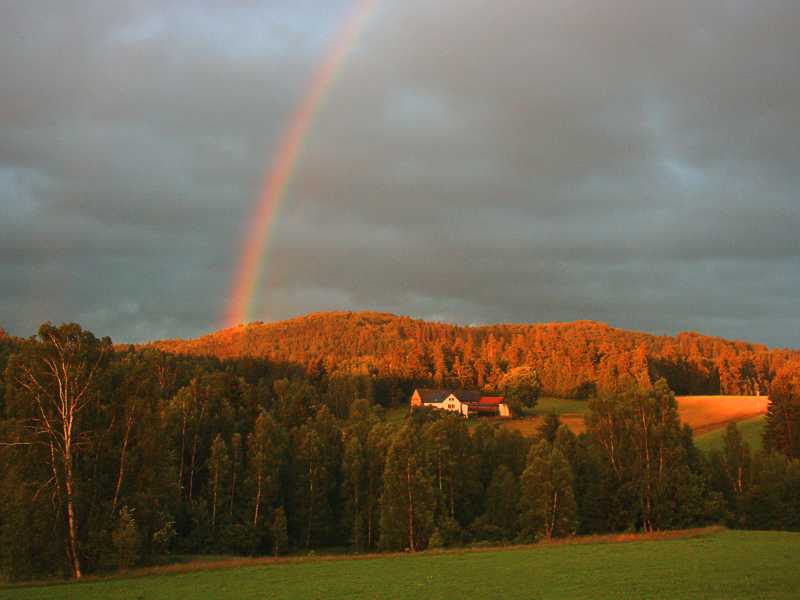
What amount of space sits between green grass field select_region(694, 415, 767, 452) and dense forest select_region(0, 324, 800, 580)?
699 centimetres

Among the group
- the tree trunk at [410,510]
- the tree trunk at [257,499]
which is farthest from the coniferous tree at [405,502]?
the tree trunk at [257,499]

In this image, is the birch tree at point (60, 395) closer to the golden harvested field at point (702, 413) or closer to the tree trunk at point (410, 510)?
the tree trunk at point (410, 510)

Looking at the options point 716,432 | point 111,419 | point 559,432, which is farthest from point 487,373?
point 111,419

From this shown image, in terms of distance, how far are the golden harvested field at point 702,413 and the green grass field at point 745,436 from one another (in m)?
3.42

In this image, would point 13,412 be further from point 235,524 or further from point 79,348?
point 235,524

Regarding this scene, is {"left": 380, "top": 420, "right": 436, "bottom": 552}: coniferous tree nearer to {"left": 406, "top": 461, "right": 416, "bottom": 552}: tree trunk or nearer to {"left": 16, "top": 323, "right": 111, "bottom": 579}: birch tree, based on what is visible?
{"left": 406, "top": 461, "right": 416, "bottom": 552}: tree trunk

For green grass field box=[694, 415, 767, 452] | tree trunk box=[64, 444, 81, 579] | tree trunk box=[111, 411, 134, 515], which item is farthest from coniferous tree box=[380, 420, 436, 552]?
green grass field box=[694, 415, 767, 452]

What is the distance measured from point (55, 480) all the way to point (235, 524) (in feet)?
81.2

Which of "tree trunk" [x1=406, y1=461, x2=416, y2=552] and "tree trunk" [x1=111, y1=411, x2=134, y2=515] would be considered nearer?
"tree trunk" [x1=111, y1=411, x2=134, y2=515]

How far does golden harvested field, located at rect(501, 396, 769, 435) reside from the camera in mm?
102375

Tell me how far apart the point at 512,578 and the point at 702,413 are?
3925 inches

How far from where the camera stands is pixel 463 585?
77.6 feet

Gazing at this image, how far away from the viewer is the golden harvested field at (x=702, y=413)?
102375mm

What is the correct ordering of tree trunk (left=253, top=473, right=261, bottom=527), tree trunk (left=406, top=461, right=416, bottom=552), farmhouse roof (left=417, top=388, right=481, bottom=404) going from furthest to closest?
farmhouse roof (left=417, top=388, right=481, bottom=404)
tree trunk (left=253, top=473, right=261, bottom=527)
tree trunk (left=406, top=461, right=416, bottom=552)
